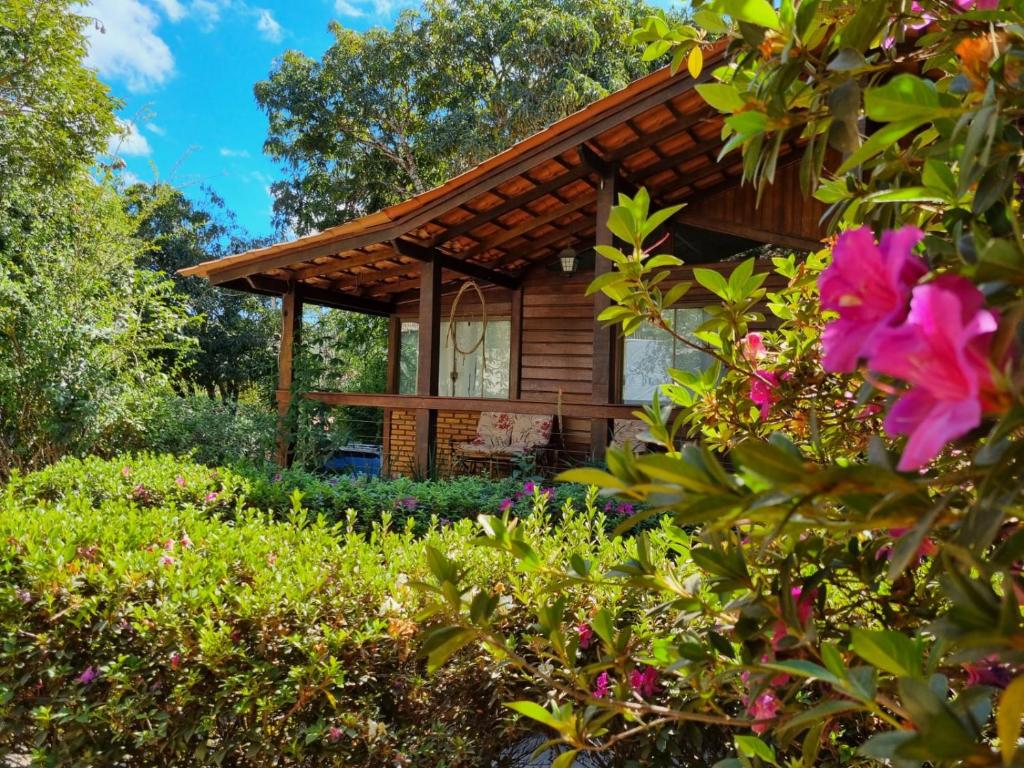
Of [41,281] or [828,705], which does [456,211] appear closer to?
[41,281]

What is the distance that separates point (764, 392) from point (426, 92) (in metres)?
18.5

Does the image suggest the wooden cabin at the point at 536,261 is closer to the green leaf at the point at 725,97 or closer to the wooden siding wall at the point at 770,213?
the wooden siding wall at the point at 770,213

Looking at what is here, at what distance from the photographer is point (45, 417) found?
6852mm

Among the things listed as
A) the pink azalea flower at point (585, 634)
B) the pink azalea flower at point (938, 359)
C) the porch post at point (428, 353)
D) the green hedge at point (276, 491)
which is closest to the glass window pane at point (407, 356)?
the porch post at point (428, 353)

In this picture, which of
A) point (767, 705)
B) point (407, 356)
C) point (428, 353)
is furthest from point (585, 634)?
point (407, 356)


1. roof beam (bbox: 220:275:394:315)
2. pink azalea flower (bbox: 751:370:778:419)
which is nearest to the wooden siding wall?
roof beam (bbox: 220:275:394:315)

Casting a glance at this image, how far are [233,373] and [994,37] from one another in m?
18.9

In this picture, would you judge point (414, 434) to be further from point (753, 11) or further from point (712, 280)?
point (753, 11)

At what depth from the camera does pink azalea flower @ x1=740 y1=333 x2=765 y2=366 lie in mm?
1329

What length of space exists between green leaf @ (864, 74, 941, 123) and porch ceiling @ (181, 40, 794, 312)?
4.33 metres

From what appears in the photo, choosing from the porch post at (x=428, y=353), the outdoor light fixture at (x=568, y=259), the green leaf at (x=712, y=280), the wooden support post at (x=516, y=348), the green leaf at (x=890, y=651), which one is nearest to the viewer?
the green leaf at (x=890, y=651)

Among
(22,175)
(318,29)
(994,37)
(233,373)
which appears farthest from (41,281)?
(318,29)

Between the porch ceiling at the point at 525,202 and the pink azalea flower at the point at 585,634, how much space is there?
400 cm

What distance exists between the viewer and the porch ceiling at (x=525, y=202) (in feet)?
17.4
